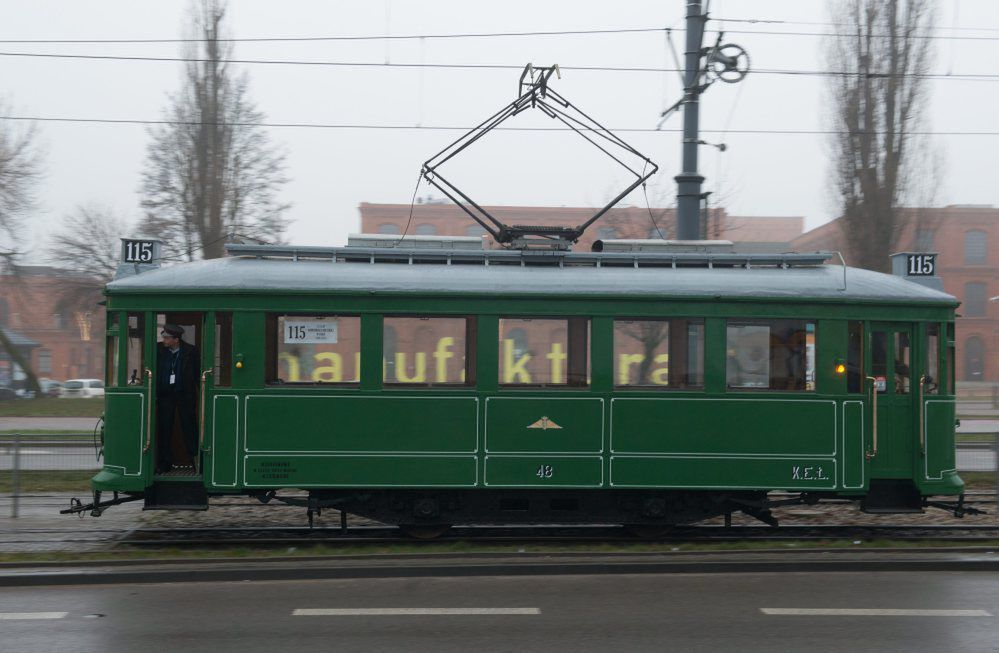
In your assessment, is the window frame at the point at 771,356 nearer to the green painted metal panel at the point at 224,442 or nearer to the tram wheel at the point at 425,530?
the tram wheel at the point at 425,530

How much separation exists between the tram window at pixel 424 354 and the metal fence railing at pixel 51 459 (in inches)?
163

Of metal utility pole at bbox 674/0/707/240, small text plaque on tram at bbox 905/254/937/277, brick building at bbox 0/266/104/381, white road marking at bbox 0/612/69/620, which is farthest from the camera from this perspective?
brick building at bbox 0/266/104/381

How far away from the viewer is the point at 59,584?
802cm

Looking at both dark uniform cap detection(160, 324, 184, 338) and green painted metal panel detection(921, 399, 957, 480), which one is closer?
dark uniform cap detection(160, 324, 184, 338)

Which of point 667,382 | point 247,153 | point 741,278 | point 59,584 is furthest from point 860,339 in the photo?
point 247,153

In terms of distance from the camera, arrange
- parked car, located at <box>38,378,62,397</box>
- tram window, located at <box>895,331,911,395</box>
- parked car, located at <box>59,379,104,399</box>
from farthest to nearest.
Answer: parked car, located at <box>59,379,104,399</box> < parked car, located at <box>38,378,62,397</box> < tram window, located at <box>895,331,911,395</box>

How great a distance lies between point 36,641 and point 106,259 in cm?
3301

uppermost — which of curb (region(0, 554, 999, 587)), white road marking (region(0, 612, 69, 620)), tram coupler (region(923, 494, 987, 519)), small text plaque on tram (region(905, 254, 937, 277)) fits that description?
small text plaque on tram (region(905, 254, 937, 277))

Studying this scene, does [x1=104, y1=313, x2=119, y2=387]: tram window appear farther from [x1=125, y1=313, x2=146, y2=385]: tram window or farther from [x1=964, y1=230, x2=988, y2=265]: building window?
[x1=964, y1=230, x2=988, y2=265]: building window

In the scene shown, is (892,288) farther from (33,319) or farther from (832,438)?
(33,319)

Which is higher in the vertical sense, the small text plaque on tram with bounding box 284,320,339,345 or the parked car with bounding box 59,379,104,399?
the small text plaque on tram with bounding box 284,320,339,345

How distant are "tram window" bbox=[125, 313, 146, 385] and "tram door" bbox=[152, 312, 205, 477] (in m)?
0.17

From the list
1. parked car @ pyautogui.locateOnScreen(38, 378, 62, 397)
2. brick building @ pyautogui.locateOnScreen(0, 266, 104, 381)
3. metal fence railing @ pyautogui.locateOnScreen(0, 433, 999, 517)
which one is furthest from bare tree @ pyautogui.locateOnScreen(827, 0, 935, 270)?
brick building @ pyautogui.locateOnScreen(0, 266, 104, 381)

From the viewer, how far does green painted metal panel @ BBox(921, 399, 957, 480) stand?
10.2 metres
